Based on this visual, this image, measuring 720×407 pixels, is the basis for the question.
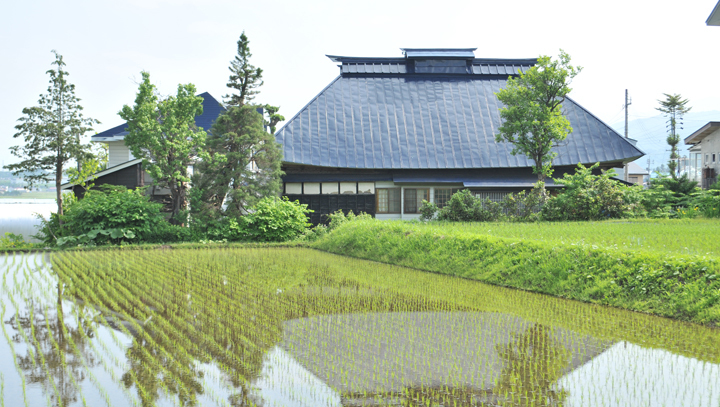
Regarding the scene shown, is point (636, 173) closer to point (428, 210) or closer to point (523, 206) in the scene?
point (523, 206)

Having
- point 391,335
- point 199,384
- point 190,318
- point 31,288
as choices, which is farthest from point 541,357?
point 31,288

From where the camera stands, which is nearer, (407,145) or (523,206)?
(523,206)

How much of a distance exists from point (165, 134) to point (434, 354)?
1466 cm

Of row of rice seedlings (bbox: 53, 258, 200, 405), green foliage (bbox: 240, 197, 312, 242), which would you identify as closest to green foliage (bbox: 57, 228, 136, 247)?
green foliage (bbox: 240, 197, 312, 242)

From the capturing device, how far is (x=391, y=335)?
6.29 m

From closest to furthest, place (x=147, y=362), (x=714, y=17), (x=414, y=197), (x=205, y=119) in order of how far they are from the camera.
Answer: (x=147, y=362) < (x=714, y=17) < (x=414, y=197) < (x=205, y=119)

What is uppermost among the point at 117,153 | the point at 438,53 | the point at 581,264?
the point at 438,53

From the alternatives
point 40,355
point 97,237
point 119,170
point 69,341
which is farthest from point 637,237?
point 119,170

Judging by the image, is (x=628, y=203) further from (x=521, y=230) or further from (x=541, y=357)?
(x=541, y=357)

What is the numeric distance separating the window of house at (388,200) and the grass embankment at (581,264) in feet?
31.9

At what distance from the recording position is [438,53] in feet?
97.0

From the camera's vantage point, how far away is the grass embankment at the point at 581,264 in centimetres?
735

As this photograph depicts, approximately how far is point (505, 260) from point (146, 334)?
674cm

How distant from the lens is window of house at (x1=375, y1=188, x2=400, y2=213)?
24438 millimetres
